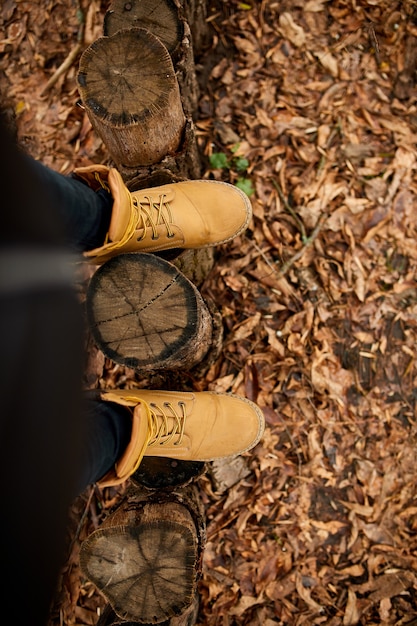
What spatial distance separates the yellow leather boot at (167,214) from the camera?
2307mm

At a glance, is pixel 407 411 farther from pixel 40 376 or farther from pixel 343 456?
pixel 40 376

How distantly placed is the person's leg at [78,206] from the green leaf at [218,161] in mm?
1356

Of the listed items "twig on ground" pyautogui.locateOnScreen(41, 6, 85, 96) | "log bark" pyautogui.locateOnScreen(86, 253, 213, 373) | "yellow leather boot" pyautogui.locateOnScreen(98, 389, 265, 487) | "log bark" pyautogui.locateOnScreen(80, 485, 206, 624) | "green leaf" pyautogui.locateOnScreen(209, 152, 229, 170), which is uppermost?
"twig on ground" pyautogui.locateOnScreen(41, 6, 85, 96)

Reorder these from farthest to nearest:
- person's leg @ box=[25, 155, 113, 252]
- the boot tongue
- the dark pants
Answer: the boot tongue, person's leg @ box=[25, 155, 113, 252], the dark pants

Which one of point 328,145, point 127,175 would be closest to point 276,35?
point 328,145

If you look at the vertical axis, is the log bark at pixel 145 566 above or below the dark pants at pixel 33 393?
below

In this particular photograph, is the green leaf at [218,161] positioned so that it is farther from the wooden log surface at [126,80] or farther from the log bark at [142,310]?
the log bark at [142,310]

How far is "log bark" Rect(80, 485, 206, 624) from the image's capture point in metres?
2.38

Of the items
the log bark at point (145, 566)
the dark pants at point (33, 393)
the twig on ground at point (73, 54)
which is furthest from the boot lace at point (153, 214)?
the twig on ground at point (73, 54)

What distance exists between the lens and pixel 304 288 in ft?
11.3

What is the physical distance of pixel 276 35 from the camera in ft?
12.3

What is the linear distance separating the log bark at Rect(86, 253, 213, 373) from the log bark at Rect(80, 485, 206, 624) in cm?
80

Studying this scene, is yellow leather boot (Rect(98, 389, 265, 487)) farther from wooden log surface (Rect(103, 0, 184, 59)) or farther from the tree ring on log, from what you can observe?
wooden log surface (Rect(103, 0, 184, 59))

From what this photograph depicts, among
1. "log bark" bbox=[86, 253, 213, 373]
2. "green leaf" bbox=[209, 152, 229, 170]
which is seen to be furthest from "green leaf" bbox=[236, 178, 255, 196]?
"log bark" bbox=[86, 253, 213, 373]
